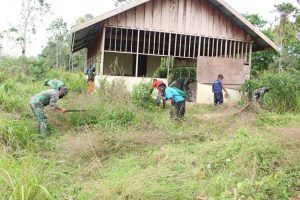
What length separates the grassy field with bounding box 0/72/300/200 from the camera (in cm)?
415

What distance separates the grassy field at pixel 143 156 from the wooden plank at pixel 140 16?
12.6ft

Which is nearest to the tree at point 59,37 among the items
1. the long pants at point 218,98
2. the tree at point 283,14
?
the tree at point 283,14

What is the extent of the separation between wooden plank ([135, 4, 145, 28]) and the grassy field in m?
3.83

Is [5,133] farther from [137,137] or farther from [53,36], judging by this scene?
[53,36]

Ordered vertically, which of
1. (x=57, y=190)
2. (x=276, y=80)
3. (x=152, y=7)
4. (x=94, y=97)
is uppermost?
(x=152, y=7)

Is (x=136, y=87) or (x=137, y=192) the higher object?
(x=136, y=87)

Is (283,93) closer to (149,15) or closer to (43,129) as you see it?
(149,15)

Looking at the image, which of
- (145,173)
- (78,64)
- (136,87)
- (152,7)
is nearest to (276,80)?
(136,87)

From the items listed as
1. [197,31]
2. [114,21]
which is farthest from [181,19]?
[114,21]

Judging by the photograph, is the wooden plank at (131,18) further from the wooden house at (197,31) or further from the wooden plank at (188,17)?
the wooden plank at (188,17)

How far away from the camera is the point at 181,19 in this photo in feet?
40.6

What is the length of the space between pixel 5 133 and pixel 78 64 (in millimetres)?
29770

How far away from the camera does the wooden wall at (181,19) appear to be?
38.9ft

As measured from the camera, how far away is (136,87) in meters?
10.2
